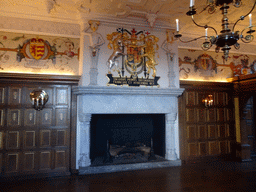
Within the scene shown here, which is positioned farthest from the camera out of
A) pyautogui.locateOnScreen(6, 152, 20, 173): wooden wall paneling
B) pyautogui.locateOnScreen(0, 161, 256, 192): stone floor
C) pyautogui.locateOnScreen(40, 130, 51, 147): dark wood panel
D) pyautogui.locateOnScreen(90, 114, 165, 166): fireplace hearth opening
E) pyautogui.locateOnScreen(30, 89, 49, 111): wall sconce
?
pyautogui.locateOnScreen(90, 114, 165, 166): fireplace hearth opening

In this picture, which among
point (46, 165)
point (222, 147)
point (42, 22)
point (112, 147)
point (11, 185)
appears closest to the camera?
point (11, 185)

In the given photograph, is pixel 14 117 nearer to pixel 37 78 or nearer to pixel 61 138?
pixel 37 78

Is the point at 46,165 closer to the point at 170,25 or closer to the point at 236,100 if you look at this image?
the point at 170,25

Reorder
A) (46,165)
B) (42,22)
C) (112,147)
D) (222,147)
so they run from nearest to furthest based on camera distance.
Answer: (46,165) < (42,22) < (112,147) < (222,147)

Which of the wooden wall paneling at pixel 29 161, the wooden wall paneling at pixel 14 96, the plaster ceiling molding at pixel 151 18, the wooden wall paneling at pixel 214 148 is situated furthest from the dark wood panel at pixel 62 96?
the wooden wall paneling at pixel 214 148

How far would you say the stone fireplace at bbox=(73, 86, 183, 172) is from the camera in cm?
492

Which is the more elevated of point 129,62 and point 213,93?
point 129,62

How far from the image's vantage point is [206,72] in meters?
6.43

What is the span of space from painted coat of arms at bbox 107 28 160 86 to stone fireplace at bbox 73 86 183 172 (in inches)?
12.5

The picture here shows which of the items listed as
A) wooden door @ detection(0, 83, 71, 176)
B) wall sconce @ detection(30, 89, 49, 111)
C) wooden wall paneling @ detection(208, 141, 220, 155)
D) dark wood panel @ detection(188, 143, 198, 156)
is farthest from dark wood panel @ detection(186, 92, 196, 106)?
wall sconce @ detection(30, 89, 49, 111)

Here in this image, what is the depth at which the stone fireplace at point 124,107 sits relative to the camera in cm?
492

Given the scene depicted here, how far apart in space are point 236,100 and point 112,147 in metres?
4.37

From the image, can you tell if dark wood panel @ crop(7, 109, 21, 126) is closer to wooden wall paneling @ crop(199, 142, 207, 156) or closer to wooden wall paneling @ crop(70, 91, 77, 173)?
wooden wall paneling @ crop(70, 91, 77, 173)

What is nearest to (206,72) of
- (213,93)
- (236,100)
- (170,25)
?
(213,93)
